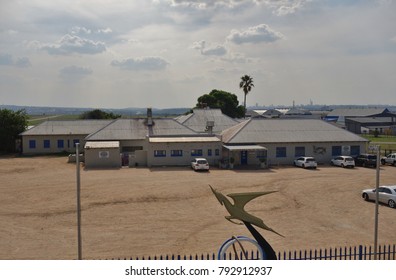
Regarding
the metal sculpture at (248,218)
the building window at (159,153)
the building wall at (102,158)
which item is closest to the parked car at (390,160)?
the building window at (159,153)

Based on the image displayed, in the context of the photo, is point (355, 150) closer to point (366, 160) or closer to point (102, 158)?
point (366, 160)

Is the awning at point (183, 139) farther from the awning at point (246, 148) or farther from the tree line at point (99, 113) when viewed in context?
the tree line at point (99, 113)

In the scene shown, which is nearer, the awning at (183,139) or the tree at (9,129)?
the awning at (183,139)

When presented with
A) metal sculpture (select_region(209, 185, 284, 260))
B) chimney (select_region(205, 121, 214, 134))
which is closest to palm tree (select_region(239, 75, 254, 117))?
chimney (select_region(205, 121, 214, 134))

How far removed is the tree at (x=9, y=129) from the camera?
188ft

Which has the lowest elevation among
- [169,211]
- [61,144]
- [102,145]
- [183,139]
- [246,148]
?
[169,211]

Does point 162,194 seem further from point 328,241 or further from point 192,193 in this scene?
point 328,241

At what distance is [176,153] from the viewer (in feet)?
148

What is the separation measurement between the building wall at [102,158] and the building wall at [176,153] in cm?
326

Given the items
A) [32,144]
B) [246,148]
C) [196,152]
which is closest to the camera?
[246,148]

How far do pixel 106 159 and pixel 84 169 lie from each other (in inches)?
101

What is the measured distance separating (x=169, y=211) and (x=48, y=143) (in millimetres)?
35550

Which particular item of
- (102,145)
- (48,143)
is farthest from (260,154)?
(48,143)

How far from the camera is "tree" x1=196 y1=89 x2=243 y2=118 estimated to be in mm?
97062
